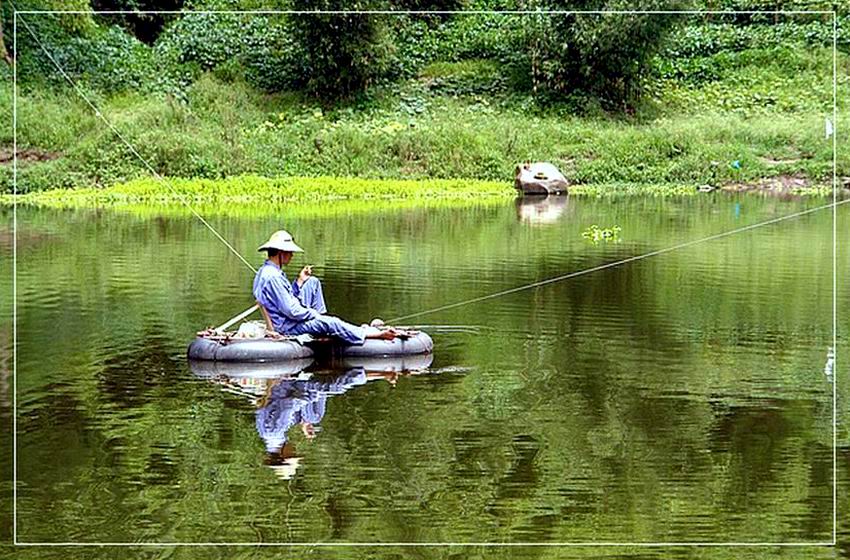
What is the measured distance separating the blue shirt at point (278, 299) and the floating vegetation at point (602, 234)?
997cm

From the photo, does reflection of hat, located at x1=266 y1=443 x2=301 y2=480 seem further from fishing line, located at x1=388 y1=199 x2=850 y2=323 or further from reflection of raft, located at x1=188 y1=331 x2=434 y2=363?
fishing line, located at x1=388 y1=199 x2=850 y2=323

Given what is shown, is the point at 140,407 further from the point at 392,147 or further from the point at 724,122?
the point at 724,122

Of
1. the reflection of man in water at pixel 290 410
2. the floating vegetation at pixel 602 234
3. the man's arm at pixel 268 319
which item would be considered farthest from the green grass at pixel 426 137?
the reflection of man in water at pixel 290 410

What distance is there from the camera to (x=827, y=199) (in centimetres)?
2961

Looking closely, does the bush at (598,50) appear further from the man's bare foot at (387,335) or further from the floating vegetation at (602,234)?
the man's bare foot at (387,335)

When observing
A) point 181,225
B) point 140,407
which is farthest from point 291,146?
point 140,407

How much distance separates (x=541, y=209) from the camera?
2698 cm

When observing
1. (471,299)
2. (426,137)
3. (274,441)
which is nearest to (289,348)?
(274,441)

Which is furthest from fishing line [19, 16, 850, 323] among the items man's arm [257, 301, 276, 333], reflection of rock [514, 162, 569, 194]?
reflection of rock [514, 162, 569, 194]

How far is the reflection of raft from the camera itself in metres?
10.5

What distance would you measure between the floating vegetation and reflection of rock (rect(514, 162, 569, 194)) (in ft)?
29.4

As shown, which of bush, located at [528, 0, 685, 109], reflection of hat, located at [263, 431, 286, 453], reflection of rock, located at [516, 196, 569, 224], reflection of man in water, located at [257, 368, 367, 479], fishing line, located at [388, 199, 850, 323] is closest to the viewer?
reflection of man in water, located at [257, 368, 367, 479]

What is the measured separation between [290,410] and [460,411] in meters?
1.13

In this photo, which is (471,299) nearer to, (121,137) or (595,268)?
(595,268)
